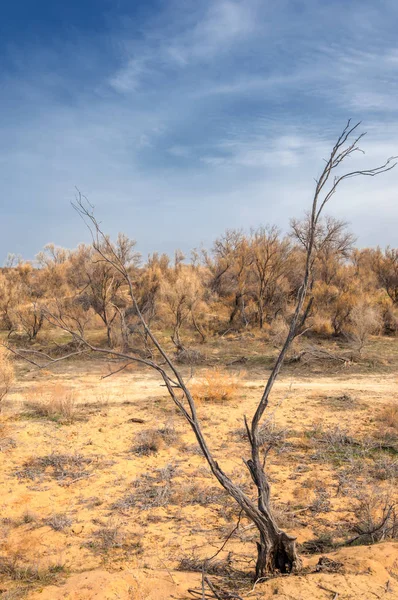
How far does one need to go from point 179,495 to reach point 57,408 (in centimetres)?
524

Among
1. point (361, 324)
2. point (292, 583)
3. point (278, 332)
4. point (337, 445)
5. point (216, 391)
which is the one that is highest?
point (361, 324)

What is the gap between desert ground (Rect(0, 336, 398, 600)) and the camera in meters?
4.27

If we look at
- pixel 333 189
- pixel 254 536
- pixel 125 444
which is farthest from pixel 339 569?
pixel 125 444

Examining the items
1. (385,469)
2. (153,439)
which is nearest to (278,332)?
(153,439)

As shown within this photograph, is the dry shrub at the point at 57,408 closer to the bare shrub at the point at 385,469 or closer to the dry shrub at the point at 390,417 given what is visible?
the bare shrub at the point at 385,469

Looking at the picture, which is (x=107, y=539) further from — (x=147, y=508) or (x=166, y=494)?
(x=166, y=494)

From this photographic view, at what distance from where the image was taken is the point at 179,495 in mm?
6750

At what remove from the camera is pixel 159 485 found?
717 cm

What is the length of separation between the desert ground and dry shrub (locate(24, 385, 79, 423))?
39 millimetres

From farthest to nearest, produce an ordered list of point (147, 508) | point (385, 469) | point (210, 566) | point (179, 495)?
point (385, 469), point (179, 495), point (147, 508), point (210, 566)

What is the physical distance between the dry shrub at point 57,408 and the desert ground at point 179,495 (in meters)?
0.04

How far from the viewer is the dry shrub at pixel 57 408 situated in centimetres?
1050

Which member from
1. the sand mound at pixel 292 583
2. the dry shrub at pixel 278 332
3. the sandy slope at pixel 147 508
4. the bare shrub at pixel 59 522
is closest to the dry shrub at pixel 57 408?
the sandy slope at pixel 147 508

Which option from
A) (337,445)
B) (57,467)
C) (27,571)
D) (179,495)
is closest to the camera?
(27,571)
